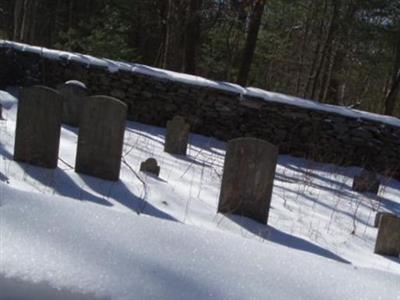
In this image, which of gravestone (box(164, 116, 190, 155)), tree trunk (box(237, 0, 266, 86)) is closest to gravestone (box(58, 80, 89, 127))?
gravestone (box(164, 116, 190, 155))

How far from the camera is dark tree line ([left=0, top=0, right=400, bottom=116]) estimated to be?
15216mm

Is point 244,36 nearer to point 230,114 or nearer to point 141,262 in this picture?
point 230,114

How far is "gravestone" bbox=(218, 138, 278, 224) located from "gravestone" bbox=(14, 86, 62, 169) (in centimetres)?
157

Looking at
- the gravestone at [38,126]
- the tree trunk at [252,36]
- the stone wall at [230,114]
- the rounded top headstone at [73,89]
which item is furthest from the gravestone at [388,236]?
the tree trunk at [252,36]

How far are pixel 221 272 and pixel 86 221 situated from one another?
61cm

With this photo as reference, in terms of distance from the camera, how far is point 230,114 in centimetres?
960

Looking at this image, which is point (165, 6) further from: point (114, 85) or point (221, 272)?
point (221, 272)

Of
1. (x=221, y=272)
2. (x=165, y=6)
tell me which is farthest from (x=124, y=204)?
(x=165, y=6)

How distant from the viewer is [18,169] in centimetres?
453

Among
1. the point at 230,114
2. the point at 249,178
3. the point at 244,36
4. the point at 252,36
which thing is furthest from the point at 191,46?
the point at 249,178

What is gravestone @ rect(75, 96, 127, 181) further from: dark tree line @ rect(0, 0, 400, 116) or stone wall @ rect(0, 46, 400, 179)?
dark tree line @ rect(0, 0, 400, 116)

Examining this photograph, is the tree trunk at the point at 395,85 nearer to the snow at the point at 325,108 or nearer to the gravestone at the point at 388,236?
the snow at the point at 325,108

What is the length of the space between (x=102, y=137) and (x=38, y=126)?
0.57 meters

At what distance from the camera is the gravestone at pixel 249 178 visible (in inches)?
180
